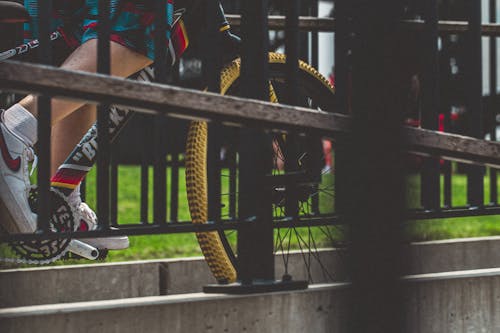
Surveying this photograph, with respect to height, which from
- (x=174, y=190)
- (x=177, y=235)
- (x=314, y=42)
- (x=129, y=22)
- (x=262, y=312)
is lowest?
(x=262, y=312)

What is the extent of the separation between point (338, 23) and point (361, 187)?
1.51 metres

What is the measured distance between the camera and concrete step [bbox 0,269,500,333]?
6.82ft

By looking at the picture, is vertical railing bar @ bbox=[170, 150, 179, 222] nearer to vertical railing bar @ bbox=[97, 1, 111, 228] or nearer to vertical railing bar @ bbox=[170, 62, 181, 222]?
vertical railing bar @ bbox=[170, 62, 181, 222]

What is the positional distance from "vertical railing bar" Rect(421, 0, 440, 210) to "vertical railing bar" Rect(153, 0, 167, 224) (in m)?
0.89

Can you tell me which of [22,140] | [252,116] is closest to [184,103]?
[252,116]

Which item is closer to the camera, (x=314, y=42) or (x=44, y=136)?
(x=44, y=136)

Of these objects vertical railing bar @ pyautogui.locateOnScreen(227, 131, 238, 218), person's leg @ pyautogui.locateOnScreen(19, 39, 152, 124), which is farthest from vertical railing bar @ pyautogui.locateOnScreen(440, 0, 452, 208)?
person's leg @ pyautogui.locateOnScreen(19, 39, 152, 124)

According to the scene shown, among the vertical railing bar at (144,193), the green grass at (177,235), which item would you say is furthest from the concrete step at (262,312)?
the vertical railing bar at (144,193)

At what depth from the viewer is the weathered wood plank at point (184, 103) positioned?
1.99 meters

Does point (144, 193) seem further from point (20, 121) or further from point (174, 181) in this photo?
point (20, 121)

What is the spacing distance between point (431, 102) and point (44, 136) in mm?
1302

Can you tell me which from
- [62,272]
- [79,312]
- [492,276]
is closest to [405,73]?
[79,312]

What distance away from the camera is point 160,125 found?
2.50m

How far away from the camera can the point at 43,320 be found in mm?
2039
